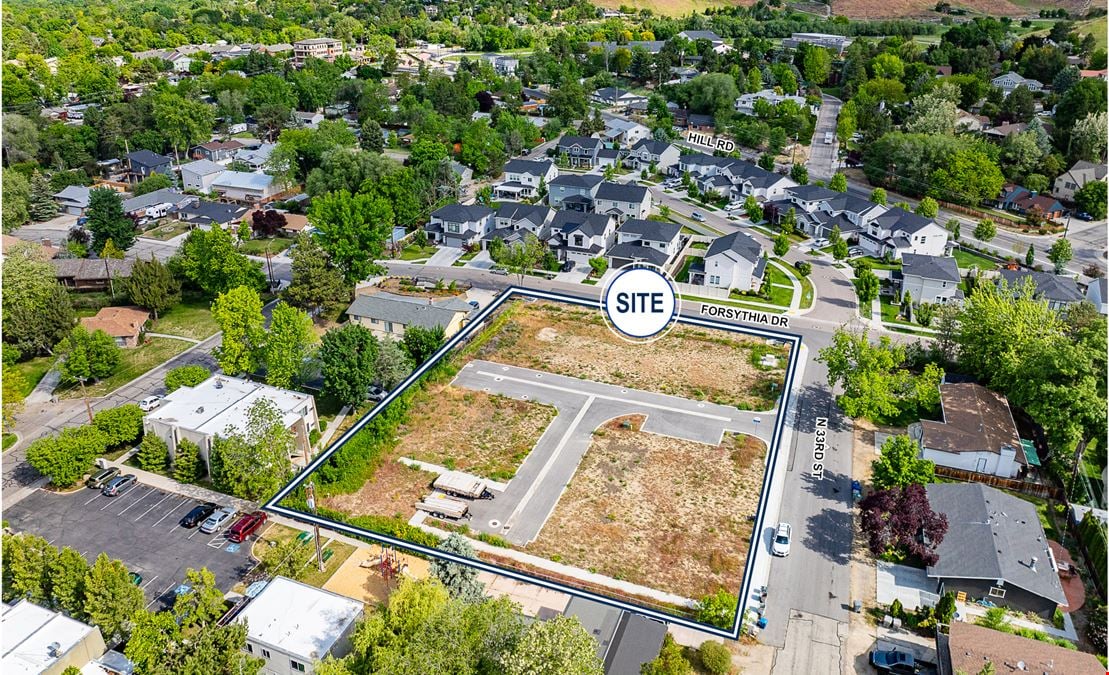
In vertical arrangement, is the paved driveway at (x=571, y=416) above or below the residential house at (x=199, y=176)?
above

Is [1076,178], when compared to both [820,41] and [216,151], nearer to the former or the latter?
[820,41]

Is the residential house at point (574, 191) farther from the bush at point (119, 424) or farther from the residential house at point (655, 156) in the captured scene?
the bush at point (119, 424)

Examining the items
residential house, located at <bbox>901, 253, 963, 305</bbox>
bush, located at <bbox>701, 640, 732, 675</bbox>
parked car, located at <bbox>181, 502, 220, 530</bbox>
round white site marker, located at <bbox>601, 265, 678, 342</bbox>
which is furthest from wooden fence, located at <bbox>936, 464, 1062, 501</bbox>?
parked car, located at <bbox>181, 502, 220, 530</bbox>

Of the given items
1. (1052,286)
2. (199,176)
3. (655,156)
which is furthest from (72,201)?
(1052,286)

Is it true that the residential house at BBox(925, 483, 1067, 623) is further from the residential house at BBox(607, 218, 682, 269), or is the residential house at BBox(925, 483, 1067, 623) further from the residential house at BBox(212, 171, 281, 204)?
the residential house at BBox(212, 171, 281, 204)

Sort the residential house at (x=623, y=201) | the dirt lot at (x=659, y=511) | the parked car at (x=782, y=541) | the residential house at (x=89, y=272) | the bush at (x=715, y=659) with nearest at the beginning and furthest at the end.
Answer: the dirt lot at (x=659, y=511)
the bush at (x=715, y=659)
the parked car at (x=782, y=541)
the residential house at (x=89, y=272)
the residential house at (x=623, y=201)

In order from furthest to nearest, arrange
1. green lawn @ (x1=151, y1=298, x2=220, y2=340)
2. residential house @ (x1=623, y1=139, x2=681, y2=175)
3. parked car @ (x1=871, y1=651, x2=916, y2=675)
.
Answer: residential house @ (x1=623, y1=139, x2=681, y2=175), green lawn @ (x1=151, y1=298, x2=220, y2=340), parked car @ (x1=871, y1=651, x2=916, y2=675)

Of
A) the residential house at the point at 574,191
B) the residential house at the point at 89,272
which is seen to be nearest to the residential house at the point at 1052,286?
the residential house at the point at 574,191
